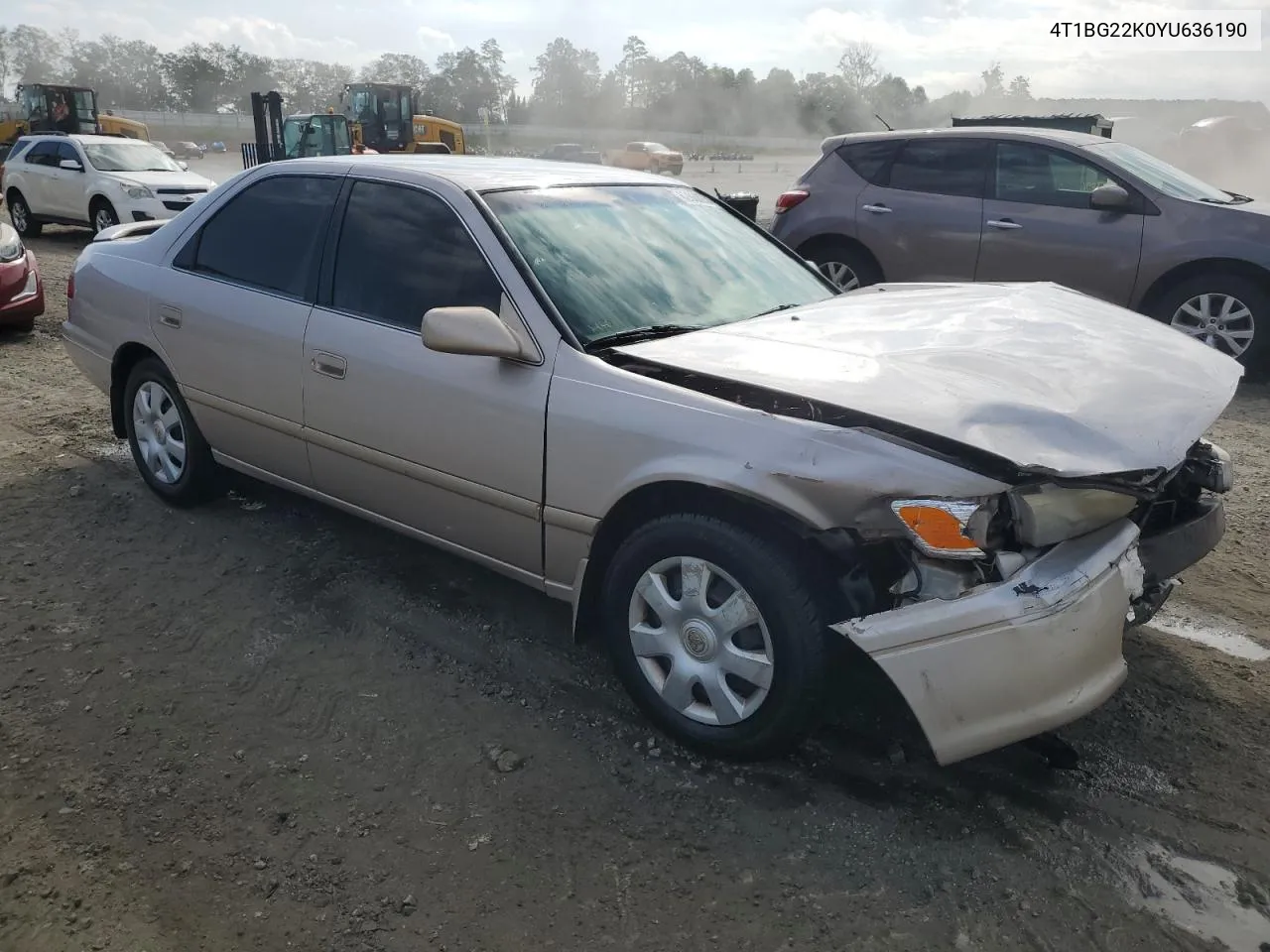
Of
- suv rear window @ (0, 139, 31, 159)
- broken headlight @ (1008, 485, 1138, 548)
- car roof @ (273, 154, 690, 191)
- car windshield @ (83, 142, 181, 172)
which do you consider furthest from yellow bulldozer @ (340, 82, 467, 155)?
broken headlight @ (1008, 485, 1138, 548)

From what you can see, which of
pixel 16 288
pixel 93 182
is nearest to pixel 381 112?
pixel 93 182

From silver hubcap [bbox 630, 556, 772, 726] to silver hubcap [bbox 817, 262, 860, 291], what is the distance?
568 centimetres

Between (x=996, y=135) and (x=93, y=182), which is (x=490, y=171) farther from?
(x=93, y=182)

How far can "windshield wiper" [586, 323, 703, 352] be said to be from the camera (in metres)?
2.96

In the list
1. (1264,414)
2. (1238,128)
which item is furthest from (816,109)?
(1264,414)

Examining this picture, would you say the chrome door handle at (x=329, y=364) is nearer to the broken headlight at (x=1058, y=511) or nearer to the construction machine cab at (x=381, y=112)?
the broken headlight at (x=1058, y=511)

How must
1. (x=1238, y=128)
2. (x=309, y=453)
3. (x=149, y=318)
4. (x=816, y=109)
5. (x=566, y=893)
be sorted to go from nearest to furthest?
1. (x=566, y=893)
2. (x=309, y=453)
3. (x=149, y=318)
4. (x=1238, y=128)
5. (x=816, y=109)

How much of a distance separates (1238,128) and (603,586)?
91.7 feet

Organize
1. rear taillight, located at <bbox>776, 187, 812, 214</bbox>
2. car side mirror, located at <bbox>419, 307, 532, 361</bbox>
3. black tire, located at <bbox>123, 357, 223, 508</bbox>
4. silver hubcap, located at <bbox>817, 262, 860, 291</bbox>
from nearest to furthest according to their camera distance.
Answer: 1. car side mirror, located at <bbox>419, 307, 532, 361</bbox>
2. black tire, located at <bbox>123, 357, 223, 508</bbox>
3. silver hubcap, located at <bbox>817, 262, 860, 291</bbox>
4. rear taillight, located at <bbox>776, 187, 812, 214</bbox>

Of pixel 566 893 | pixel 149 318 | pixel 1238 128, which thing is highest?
pixel 1238 128

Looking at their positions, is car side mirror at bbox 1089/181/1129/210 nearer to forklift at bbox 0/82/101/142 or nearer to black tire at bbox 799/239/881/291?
black tire at bbox 799/239/881/291

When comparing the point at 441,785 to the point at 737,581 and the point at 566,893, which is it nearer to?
the point at 566,893

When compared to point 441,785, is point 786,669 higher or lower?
higher

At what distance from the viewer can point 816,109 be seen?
72625mm
